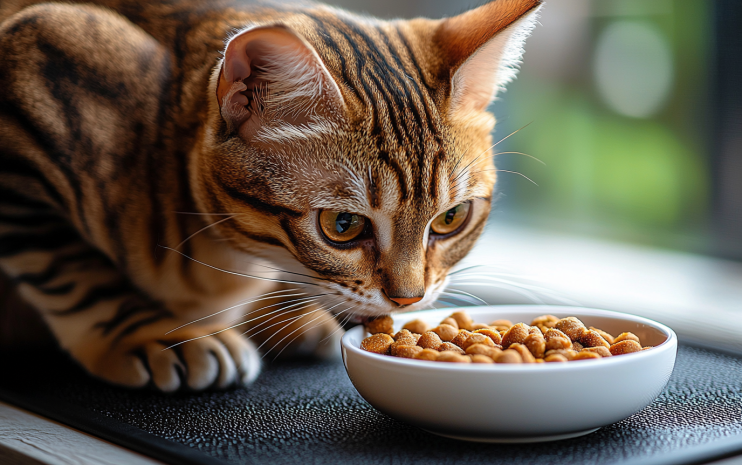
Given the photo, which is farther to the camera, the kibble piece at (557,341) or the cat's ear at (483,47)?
the cat's ear at (483,47)

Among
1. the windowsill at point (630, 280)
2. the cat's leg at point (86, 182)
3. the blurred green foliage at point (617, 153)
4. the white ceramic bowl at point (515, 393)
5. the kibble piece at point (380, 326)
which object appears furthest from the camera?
the blurred green foliage at point (617, 153)

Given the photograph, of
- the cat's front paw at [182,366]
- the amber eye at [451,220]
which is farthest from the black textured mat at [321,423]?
the amber eye at [451,220]

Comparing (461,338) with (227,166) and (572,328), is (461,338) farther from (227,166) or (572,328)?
(227,166)

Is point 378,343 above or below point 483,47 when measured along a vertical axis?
below

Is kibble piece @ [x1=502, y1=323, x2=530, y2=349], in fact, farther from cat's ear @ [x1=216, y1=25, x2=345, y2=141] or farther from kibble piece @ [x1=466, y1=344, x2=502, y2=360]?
cat's ear @ [x1=216, y1=25, x2=345, y2=141]

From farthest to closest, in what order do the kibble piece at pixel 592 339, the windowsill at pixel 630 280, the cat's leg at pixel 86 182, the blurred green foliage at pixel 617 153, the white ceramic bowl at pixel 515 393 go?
the blurred green foliage at pixel 617 153, the windowsill at pixel 630 280, the cat's leg at pixel 86 182, the kibble piece at pixel 592 339, the white ceramic bowl at pixel 515 393

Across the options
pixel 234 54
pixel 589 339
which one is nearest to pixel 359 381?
pixel 589 339

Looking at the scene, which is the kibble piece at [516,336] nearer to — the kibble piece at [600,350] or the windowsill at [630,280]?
the kibble piece at [600,350]

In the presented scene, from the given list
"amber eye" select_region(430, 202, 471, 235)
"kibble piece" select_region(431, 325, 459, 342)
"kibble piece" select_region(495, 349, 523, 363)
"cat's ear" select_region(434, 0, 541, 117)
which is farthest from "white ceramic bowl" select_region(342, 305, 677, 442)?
"cat's ear" select_region(434, 0, 541, 117)

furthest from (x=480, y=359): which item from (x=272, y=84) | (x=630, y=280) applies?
(x=630, y=280)
